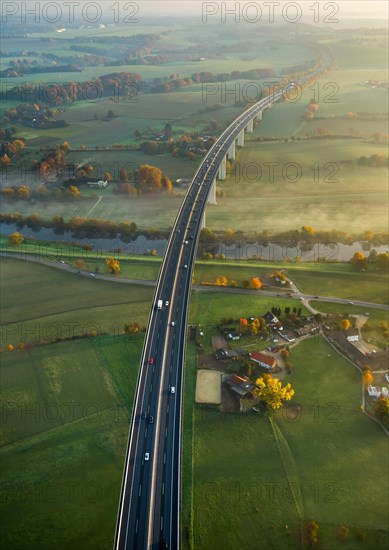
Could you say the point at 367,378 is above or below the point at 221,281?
below

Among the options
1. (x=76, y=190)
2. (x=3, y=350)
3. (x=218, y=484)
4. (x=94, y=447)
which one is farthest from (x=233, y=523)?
(x=76, y=190)

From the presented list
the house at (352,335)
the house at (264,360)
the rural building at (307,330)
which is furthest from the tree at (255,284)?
the house at (352,335)

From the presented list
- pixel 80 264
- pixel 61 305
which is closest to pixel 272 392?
pixel 61 305

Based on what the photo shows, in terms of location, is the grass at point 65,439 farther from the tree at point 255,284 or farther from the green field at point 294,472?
the tree at point 255,284

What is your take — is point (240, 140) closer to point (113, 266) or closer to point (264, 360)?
point (113, 266)

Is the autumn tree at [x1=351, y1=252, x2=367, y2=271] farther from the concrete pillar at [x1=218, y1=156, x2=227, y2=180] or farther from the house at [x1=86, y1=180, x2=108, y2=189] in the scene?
the house at [x1=86, y1=180, x2=108, y2=189]

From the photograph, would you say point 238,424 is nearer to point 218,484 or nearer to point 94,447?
point 218,484
